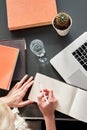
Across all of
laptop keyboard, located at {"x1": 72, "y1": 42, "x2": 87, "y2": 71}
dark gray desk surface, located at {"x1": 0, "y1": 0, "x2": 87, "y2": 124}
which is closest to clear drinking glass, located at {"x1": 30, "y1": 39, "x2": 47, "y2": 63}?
dark gray desk surface, located at {"x1": 0, "y1": 0, "x2": 87, "y2": 124}

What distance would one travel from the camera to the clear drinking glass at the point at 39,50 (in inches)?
48.9

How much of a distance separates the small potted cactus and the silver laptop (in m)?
0.07

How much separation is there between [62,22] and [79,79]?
0.23m

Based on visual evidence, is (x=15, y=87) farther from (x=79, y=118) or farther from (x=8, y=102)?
(x=79, y=118)

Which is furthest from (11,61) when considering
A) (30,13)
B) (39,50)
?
(30,13)

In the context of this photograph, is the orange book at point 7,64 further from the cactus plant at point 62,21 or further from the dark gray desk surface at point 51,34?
the cactus plant at point 62,21

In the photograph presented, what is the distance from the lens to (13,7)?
133 cm

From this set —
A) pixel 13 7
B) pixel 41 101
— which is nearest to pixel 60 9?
pixel 13 7

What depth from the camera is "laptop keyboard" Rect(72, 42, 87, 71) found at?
47.1 inches

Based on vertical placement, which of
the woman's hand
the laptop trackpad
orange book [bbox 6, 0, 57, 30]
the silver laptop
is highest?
orange book [bbox 6, 0, 57, 30]

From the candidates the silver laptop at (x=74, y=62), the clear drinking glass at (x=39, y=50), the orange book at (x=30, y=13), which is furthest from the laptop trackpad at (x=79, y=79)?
the orange book at (x=30, y=13)

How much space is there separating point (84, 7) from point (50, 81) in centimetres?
37

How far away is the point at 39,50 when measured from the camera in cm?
124

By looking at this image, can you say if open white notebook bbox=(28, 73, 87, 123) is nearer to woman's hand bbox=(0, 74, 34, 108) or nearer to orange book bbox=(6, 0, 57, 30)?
woman's hand bbox=(0, 74, 34, 108)
